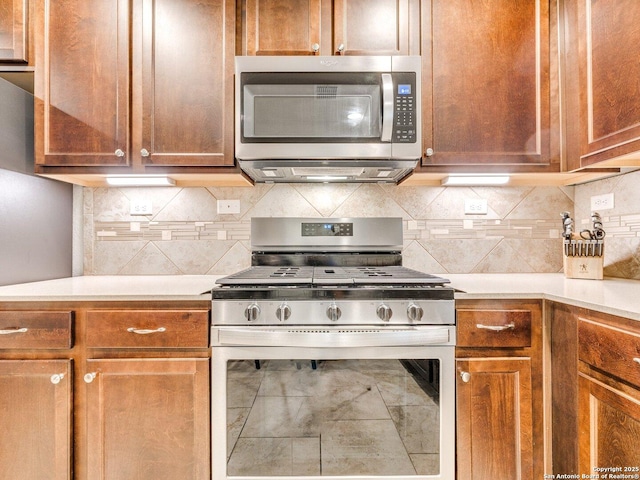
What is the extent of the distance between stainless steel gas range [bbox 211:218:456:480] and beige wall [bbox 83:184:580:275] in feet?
2.13

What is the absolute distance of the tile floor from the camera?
126 cm

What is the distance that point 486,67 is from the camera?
1.54 m

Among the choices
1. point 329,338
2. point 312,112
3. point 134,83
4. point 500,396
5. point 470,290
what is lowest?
point 500,396

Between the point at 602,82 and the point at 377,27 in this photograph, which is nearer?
the point at 602,82

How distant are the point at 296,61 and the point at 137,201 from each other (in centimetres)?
111

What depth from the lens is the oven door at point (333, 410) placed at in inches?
49.6

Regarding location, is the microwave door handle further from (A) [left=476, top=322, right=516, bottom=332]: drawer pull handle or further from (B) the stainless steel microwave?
(A) [left=476, top=322, right=516, bottom=332]: drawer pull handle

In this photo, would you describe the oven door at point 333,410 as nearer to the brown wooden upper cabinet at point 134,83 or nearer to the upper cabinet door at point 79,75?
the brown wooden upper cabinet at point 134,83

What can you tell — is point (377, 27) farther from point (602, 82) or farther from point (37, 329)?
point (37, 329)

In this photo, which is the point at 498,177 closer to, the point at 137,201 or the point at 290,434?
the point at 290,434

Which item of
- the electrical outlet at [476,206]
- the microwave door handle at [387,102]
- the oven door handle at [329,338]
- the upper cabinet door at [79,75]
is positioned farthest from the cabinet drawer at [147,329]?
the electrical outlet at [476,206]

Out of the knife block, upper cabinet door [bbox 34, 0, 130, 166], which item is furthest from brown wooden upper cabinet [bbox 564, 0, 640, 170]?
upper cabinet door [bbox 34, 0, 130, 166]

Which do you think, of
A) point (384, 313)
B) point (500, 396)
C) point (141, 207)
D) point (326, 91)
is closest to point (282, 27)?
point (326, 91)

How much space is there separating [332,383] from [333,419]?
0.43ft
